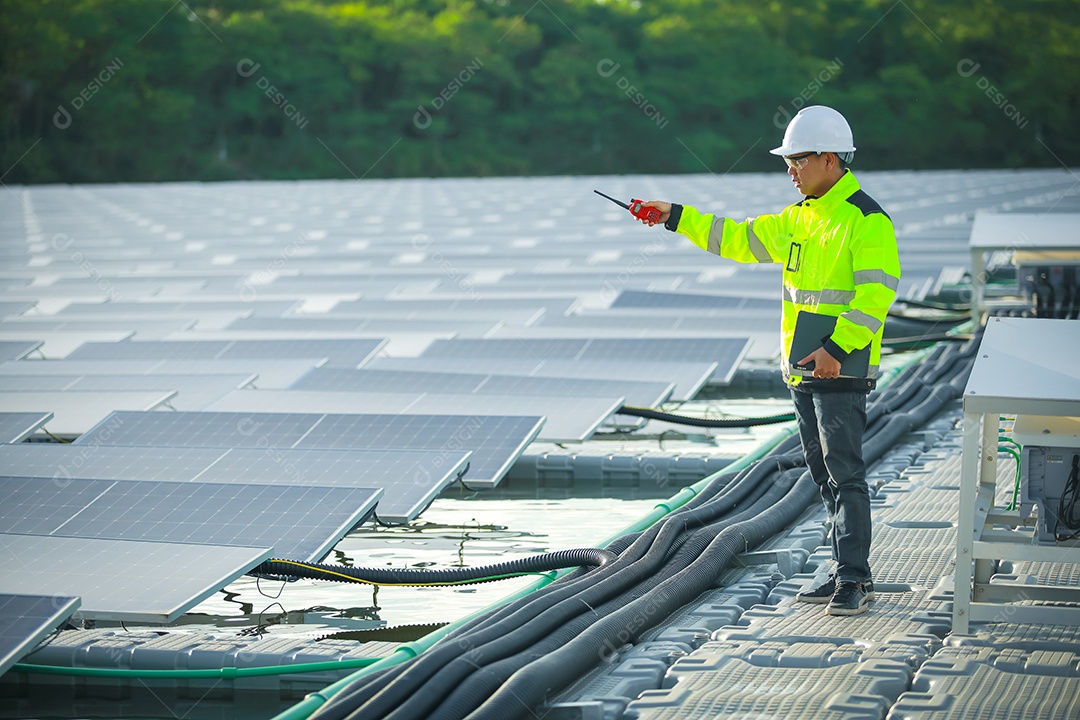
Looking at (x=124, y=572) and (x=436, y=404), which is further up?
(x=436, y=404)

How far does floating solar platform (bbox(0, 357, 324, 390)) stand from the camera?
13.0 m

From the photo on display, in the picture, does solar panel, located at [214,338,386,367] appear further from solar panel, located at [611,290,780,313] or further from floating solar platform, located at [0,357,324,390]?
solar panel, located at [611,290,780,313]

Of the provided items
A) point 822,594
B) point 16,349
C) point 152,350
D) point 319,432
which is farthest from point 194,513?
point 16,349

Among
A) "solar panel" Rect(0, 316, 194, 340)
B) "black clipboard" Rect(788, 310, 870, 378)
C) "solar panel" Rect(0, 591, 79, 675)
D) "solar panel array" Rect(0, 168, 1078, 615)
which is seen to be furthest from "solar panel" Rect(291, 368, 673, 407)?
"solar panel" Rect(0, 591, 79, 675)

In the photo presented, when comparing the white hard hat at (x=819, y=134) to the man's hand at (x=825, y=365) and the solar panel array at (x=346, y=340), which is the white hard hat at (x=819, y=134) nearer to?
the man's hand at (x=825, y=365)

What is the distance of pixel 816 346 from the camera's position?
6203 millimetres

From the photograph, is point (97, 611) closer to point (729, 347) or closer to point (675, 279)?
point (729, 347)

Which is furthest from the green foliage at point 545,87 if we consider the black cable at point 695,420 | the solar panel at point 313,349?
the black cable at point 695,420

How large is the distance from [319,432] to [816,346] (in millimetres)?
5006

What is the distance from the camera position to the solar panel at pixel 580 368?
40.9 feet

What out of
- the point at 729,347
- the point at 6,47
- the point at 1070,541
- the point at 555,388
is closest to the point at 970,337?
the point at 729,347

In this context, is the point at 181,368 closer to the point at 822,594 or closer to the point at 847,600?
the point at 822,594

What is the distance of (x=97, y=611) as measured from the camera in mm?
6445

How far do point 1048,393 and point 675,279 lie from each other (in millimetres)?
16614
